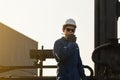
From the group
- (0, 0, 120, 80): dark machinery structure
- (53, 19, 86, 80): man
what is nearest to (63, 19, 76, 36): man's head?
(53, 19, 86, 80): man

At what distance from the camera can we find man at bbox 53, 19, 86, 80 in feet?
17.0

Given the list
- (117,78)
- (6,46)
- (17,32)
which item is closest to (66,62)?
(117,78)

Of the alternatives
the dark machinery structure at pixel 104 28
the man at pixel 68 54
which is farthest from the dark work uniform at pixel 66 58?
the dark machinery structure at pixel 104 28

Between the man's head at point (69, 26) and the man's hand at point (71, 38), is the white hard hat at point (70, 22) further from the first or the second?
the man's hand at point (71, 38)

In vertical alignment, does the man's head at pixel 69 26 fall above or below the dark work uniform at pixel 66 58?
above

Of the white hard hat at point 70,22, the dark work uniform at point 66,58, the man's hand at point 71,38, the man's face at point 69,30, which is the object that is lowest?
the dark work uniform at point 66,58

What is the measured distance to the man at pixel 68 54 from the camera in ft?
17.0

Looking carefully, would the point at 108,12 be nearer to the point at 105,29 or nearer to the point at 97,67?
the point at 105,29

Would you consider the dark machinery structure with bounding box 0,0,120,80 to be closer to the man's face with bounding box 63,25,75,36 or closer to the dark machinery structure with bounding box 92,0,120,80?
the dark machinery structure with bounding box 92,0,120,80

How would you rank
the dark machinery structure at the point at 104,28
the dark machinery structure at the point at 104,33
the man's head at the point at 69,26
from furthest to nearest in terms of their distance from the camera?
1. the man's head at the point at 69,26
2. the dark machinery structure at the point at 104,28
3. the dark machinery structure at the point at 104,33

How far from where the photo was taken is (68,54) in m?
5.22

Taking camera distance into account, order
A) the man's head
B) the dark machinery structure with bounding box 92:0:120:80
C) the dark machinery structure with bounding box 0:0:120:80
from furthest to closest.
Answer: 1. the man's head
2. the dark machinery structure with bounding box 92:0:120:80
3. the dark machinery structure with bounding box 0:0:120:80

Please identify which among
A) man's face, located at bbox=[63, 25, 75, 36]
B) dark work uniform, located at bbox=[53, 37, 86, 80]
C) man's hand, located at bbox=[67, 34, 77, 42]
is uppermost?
man's face, located at bbox=[63, 25, 75, 36]

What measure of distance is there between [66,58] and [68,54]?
0.06m
